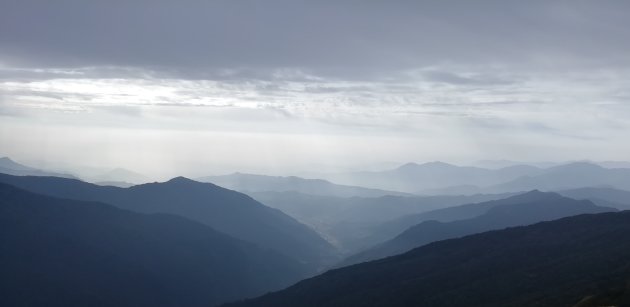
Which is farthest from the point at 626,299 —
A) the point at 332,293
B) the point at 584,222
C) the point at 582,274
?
the point at 584,222

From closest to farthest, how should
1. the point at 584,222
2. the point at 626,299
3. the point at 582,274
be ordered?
the point at 626,299 < the point at 582,274 < the point at 584,222

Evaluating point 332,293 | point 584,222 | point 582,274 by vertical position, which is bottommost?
point 332,293

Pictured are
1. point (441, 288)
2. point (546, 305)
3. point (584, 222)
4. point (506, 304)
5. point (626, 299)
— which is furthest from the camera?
point (584, 222)

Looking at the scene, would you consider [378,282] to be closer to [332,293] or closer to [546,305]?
[332,293]

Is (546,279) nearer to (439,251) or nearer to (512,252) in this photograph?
(512,252)

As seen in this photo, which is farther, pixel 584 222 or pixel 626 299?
pixel 584 222

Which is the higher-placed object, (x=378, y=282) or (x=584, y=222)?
(x=584, y=222)

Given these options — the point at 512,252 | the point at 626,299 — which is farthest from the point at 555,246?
the point at 626,299
